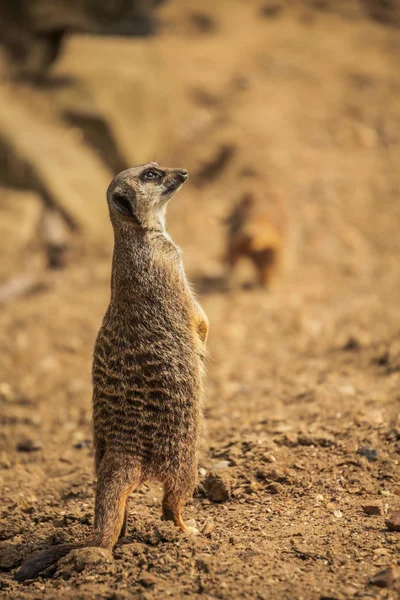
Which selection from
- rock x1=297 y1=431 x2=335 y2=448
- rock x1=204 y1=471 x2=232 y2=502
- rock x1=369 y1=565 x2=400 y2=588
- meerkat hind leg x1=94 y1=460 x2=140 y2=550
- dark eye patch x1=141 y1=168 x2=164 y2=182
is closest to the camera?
rock x1=369 y1=565 x2=400 y2=588

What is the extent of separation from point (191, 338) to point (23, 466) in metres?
2.01

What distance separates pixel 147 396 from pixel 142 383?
58mm

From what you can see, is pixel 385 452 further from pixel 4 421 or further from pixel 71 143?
pixel 71 143

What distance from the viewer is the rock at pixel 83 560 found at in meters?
2.71

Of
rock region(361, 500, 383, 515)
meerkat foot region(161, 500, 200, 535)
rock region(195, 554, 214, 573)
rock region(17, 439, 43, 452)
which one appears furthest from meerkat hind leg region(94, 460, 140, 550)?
rock region(17, 439, 43, 452)

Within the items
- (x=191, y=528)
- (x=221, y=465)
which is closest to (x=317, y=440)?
(x=221, y=465)

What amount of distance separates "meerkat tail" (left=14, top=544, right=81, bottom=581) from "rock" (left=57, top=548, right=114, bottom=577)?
63mm

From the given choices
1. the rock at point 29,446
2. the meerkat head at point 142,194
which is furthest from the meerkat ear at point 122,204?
the rock at point 29,446

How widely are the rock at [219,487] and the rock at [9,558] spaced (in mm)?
960

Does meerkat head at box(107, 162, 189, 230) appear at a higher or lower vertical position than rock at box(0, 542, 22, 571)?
higher

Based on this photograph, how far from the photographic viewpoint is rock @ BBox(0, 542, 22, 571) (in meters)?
2.98

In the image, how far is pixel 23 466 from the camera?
14.9ft

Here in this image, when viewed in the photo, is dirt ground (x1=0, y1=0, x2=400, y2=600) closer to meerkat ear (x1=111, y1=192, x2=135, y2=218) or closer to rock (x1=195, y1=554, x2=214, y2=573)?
rock (x1=195, y1=554, x2=214, y2=573)

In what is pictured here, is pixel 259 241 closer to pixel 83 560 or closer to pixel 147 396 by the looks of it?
pixel 147 396
